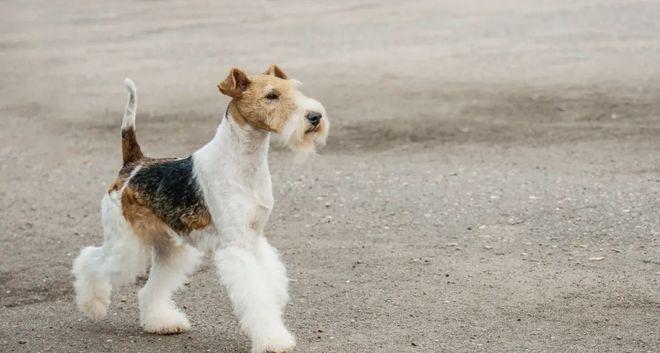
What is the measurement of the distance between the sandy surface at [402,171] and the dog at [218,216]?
1.21 feet

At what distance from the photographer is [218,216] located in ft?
18.8

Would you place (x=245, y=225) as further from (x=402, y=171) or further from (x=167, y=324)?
(x=402, y=171)

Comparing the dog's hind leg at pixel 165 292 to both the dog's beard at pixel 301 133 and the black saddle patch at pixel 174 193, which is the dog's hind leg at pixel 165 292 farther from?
the dog's beard at pixel 301 133

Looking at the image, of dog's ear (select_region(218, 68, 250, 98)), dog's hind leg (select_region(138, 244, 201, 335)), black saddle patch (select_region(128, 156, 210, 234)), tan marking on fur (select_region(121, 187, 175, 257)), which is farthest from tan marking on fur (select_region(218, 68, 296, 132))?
dog's hind leg (select_region(138, 244, 201, 335))

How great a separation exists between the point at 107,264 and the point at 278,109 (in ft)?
5.01

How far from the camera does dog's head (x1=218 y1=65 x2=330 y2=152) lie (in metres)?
5.38

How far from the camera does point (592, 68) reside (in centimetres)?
1331

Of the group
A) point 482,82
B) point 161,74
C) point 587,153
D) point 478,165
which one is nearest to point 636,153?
point 587,153

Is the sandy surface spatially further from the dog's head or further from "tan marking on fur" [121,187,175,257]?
the dog's head

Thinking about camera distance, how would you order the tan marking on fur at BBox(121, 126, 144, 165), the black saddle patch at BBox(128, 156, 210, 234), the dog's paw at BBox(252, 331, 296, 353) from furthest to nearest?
the tan marking on fur at BBox(121, 126, 144, 165) → the black saddle patch at BBox(128, 156, 210, 234) → the dog's paw at BBox(252, 331, 296, 353)

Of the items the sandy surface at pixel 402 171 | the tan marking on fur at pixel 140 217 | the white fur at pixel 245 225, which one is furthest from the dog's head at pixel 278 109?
the sandy surface at pixel 402 171

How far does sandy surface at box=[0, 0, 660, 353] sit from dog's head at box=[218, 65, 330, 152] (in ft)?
4.33

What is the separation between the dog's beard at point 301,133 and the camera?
536 centimetres

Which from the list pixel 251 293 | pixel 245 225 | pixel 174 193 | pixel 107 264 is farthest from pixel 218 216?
pixel 107 264
